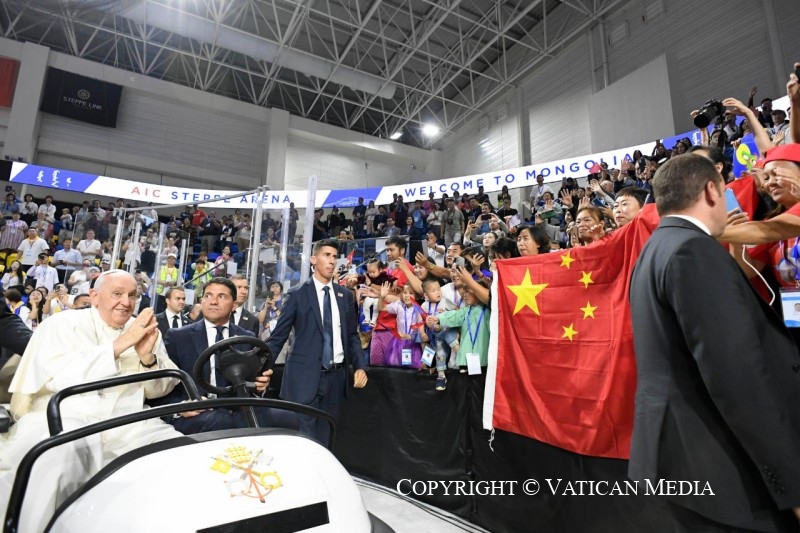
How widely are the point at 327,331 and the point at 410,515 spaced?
1.50 m

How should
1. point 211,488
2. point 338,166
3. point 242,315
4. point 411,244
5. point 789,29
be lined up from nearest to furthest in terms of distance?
point 211,488 → point 242,315 → point 411,244 → point 789,29 → point 338,166

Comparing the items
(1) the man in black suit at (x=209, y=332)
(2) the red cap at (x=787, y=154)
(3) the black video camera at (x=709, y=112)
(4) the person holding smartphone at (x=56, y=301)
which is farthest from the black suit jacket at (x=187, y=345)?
(4) the person holding smartphone at (x=56, y=301)

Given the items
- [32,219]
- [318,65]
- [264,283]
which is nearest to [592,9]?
[318,65]

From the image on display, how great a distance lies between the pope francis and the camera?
4.02ft

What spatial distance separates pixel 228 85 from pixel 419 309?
19.7 meters

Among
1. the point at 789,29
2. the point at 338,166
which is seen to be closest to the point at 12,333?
the point at 789,29

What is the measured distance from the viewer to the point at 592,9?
14.1m

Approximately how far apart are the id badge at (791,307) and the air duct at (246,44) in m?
16.5

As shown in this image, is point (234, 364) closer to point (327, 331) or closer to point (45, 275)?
point (327, 331)

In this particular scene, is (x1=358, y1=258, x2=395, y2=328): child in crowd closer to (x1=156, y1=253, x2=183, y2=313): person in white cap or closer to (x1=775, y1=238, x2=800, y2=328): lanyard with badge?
(x1=156, y1=253, x2=183, y2=313): person in white cap

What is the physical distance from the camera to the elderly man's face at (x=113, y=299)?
2.16m

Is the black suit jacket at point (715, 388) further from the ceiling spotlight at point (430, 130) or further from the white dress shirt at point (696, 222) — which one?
the ceiling spotlight at point (430, 130)

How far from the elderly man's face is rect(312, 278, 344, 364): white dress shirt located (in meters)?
1.36

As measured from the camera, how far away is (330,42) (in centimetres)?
1745
